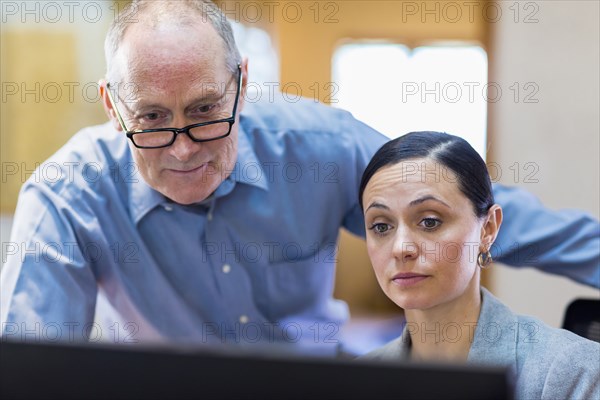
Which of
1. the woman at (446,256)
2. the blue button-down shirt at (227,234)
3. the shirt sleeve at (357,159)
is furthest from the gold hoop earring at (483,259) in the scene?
the shirt sleeve at (357,159)

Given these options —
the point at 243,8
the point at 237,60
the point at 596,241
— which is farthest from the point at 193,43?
the point at 243,8

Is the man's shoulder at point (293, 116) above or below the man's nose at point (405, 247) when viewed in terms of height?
above

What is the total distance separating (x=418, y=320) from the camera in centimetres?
147

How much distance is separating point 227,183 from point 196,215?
11cm

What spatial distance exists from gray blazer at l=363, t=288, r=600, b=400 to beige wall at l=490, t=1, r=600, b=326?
840 mm

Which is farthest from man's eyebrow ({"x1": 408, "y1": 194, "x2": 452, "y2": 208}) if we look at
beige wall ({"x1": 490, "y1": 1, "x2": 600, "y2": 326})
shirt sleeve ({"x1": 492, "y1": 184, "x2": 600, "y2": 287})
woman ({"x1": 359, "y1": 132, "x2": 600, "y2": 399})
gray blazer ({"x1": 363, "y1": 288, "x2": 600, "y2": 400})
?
beige wall ({"x1": 490, "y1": 1, "x2": 600, "y2": 326})

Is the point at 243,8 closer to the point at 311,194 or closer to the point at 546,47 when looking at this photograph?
the point at 546,47

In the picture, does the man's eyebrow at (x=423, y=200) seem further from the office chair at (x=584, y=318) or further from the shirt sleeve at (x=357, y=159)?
the office chair at (x=584, y=318)

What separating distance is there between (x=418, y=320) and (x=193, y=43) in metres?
0.68

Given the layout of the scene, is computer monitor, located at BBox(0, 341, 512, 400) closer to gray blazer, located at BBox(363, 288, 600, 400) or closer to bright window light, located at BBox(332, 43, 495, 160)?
gray blazer, located at BBox(363, 288, 600, 400)

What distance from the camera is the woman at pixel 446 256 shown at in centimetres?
137

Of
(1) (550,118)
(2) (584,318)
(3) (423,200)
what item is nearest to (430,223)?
(3) (423,200)

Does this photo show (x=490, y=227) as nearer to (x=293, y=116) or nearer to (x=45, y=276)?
(x=293, y=116)

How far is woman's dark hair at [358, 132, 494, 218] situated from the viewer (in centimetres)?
142
